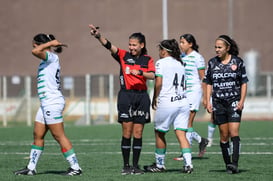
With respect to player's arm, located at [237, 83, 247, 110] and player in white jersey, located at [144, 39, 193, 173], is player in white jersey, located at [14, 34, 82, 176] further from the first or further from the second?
player's arm, located at [237, 83, 247, 110]

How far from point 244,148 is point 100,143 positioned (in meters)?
4.11

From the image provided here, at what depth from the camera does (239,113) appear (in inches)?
460

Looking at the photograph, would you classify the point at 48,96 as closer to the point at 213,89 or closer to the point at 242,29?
the point at 213,89

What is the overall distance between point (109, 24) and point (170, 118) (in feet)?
159

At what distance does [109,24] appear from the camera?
196 ft

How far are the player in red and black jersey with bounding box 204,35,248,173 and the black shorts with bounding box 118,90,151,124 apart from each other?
1.12 metres

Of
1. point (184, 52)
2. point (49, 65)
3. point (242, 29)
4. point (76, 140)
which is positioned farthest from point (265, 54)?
point (49, 65)

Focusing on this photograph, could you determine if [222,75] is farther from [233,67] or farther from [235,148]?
[235,148]

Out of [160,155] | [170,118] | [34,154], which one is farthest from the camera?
[160,155]

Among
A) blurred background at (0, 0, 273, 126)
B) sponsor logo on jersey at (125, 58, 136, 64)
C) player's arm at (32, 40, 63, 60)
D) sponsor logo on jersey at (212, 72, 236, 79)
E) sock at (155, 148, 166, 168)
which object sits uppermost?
blurred background at (0, 0, 273, 126)

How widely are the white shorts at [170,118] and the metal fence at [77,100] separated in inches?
853

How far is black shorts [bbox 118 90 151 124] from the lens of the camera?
11.7 m

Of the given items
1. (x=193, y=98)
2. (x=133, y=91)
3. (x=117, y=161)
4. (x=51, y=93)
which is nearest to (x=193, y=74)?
(x=193, y=98)

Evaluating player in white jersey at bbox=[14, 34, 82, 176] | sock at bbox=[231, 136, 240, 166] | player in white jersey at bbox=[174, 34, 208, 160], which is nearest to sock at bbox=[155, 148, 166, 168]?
sock at bbox=[231, 136, 240, 166]
